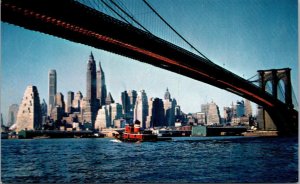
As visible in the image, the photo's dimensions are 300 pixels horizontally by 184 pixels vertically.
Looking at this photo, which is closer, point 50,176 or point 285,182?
point 285,182

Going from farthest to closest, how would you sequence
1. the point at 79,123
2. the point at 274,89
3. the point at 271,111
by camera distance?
the point at 79,123 → the point at 274,89 → the point at 271,111

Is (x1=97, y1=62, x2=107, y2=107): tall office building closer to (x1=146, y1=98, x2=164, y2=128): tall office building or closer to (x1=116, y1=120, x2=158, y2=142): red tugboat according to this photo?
(x1=146, y1=98, x2=164, y2=128): tall office building

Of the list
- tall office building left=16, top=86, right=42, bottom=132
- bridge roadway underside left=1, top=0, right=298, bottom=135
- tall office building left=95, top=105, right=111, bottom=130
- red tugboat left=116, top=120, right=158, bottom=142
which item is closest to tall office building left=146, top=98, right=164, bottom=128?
red tugboat left=116, top=120, right=158, bottom=142

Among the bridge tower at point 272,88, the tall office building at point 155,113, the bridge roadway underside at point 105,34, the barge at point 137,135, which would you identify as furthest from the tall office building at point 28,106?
the bridge tower at point 272,88

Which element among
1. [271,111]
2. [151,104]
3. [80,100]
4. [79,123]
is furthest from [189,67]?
[79,123]

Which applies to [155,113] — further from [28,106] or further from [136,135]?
[28,106]

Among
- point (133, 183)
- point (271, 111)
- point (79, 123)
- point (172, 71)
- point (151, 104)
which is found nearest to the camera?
point (133, 183)

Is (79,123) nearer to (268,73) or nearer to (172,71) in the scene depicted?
(268,73)
